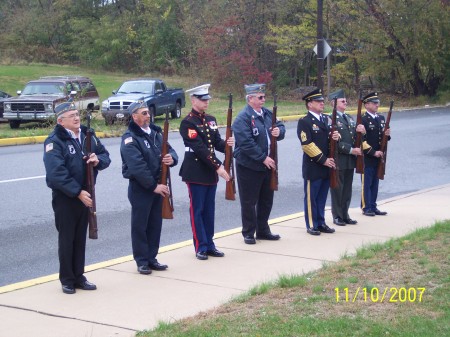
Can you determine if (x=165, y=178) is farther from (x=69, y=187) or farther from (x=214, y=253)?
(x=214, y=253)

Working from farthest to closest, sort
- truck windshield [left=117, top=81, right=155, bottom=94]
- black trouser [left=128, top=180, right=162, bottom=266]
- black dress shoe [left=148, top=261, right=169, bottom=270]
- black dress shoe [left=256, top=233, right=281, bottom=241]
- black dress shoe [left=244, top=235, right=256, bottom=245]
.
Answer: truck windshield [left=117, top=81, right=155, bottom=94]
black dress shoe [left=256, top=233, right=281, bottom=241]
black dress shoe [left=244, top=235, right=256, bottom=245]
black dress shoe [left=148, top=261, right=169, bottom=270]
black trouser [left=128, top=180, right=162, bottom=266]

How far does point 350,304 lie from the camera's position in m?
6.09

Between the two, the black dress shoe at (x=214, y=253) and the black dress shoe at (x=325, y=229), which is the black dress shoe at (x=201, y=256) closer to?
the black dress shoe at (x=214, y=253)

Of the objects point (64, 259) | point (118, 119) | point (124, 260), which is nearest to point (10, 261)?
point (124, 260)

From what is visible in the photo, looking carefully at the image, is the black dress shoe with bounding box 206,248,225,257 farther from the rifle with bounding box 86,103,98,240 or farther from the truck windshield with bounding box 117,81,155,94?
the truck windshield with bounding box 117,81,155,94

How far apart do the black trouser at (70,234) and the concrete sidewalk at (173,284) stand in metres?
0.19

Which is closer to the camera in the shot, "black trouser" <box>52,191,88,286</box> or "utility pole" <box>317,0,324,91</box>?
"black trouser" <box>52,191,88,286</box>

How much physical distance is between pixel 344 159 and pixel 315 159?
840 mm

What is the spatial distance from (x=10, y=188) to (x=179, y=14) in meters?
47.1

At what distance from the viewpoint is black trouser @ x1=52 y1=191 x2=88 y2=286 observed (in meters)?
7.00

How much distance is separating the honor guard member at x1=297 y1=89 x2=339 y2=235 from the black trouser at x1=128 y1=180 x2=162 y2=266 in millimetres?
2512

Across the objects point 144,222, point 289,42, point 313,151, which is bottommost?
point 144,222

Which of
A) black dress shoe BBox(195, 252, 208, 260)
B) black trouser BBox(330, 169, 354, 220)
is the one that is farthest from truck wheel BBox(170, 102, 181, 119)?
black dress shoe BBox(195, 252, 208, 260)
